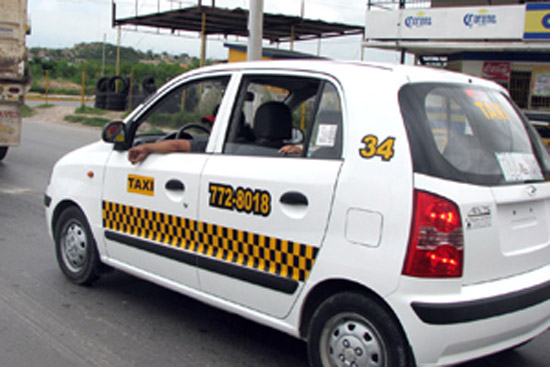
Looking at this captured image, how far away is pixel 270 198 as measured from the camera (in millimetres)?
3443

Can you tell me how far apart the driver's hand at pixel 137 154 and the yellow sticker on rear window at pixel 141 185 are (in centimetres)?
12

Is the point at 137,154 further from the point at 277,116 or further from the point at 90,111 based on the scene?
the point at 90,111

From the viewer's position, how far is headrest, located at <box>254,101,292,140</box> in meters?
3.95

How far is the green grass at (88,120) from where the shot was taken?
2322 centimetres

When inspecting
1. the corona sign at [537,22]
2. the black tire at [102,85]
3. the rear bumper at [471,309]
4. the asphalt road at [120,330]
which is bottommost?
the asphalt road at [120,330]

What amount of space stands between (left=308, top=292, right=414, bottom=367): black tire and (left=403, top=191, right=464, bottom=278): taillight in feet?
0.97

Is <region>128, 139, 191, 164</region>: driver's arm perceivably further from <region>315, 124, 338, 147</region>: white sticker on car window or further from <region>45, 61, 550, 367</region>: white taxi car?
<region>315, 124, 338, 147</region>: white sticker on car window

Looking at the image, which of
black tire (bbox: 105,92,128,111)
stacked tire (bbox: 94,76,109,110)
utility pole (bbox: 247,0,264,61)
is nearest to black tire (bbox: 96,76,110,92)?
stacked tire (bbox: 94,76,109,110)

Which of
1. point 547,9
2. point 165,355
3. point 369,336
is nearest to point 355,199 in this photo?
point 369,336

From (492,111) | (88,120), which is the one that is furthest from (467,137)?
(88,120)

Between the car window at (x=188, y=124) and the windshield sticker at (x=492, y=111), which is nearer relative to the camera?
the windshield sticker at (x=492, y=111)

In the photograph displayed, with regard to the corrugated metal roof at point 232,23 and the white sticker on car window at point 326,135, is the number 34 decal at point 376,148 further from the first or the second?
the corrugated metal roof at point 232,23

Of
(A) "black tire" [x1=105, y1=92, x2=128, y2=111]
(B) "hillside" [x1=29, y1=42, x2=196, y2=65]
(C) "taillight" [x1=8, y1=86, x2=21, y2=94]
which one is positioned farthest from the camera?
(B) "hillside" [x1=29, y1=42, x2=196, y2=65]

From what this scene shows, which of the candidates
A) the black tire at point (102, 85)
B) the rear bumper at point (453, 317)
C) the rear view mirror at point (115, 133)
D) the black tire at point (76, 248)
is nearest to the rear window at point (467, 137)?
the rear bumper at point (453, 317)
